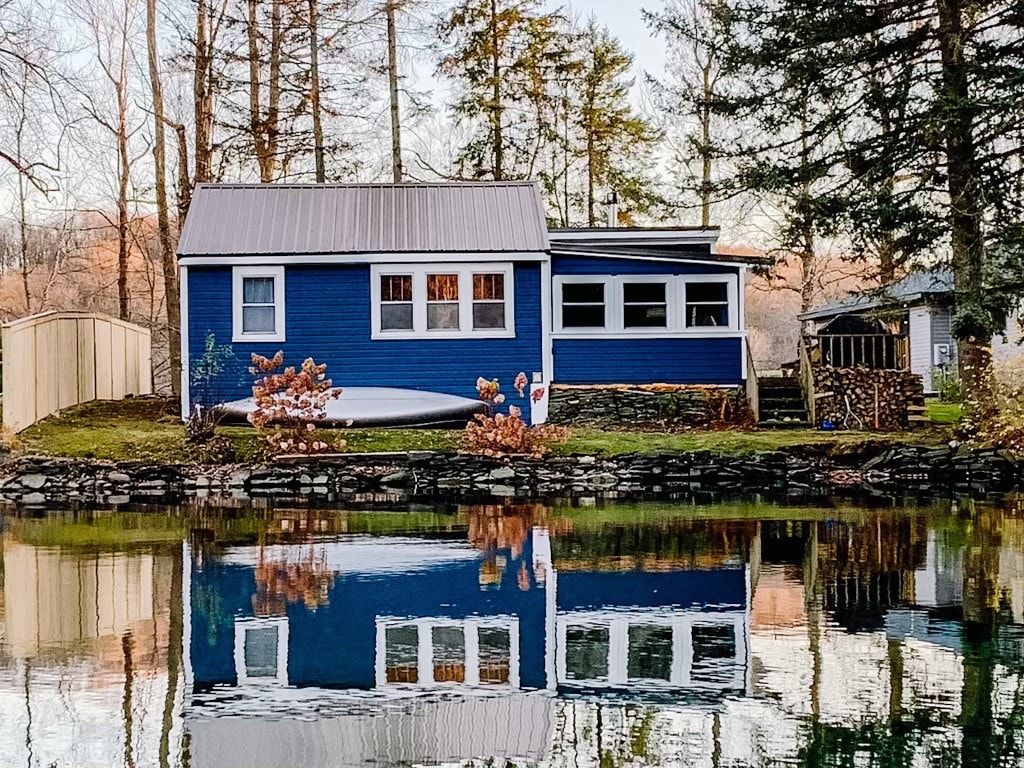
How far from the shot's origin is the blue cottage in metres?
23.3

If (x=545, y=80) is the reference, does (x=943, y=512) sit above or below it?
below

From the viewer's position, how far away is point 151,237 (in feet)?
135

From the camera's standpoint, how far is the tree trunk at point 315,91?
1248 inches

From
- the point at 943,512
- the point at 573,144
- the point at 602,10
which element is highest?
the point at 602,10

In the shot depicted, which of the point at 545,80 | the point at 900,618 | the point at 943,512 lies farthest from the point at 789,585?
the point at 545,80

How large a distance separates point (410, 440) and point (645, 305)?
6.02m

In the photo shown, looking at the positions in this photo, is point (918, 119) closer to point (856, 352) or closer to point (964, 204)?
point (964, 204)

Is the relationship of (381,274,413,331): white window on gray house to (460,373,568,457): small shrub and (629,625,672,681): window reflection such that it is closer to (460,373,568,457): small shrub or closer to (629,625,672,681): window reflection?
(460,373,568,457): small shrub

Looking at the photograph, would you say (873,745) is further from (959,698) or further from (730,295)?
(730,295)

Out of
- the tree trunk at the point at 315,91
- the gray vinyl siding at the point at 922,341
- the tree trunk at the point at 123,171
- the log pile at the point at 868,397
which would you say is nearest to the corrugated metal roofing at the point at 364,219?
the log pile at the point at 868,397

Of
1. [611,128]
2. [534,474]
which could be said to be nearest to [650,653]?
[534,474]

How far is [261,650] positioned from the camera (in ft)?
22.7

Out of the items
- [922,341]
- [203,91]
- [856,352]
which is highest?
[203,91]

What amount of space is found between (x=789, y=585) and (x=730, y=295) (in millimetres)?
15530
